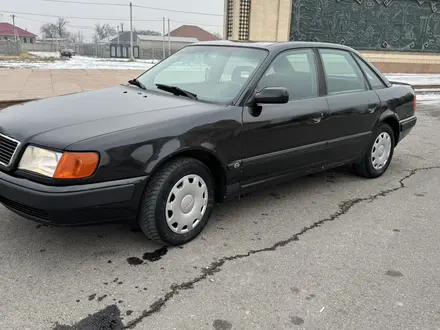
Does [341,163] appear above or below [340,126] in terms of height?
below

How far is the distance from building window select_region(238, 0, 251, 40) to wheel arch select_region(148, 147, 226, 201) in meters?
18.3

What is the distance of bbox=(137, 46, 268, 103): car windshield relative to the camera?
11.9 ft

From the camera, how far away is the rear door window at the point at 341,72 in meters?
4.29

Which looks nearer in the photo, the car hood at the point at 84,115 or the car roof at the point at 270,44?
the car hood at the point at 84,115

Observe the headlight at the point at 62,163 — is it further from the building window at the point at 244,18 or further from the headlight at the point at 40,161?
the building window at the point at 244,18

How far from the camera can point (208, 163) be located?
11.2 feet

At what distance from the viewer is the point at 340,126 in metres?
4.34

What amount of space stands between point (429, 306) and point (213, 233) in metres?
1.63

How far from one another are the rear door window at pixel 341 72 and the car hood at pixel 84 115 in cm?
157

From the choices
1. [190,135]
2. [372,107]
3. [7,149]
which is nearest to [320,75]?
[372,107]

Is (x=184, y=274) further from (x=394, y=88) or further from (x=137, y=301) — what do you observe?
(x=394, y=88)

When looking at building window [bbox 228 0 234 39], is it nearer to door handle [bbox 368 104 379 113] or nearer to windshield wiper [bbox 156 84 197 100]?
door handle [bbox 368 104 379 113]

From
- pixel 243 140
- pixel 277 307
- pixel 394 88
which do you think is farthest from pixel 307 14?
pixel 277 307

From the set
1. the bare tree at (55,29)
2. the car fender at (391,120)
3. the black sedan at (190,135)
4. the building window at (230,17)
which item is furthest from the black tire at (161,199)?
the bare tree at (55,29)
